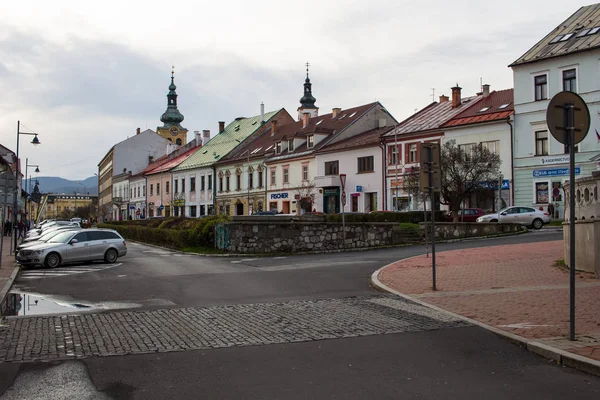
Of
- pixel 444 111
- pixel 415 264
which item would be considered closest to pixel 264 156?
pixel 444 111

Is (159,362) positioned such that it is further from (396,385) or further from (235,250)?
(235,250)

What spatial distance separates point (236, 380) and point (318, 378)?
855 millimetres

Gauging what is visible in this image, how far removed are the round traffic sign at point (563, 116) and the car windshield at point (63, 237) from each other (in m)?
18.9

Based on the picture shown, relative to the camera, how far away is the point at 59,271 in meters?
19.9

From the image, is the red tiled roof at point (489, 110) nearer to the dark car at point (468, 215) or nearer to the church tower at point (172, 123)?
the dark car at point (468, 215)

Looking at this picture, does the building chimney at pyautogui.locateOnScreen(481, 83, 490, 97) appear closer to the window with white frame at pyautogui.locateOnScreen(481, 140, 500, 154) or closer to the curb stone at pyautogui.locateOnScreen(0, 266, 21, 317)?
the window with white frame at pyautogui.locateOnScreen(481, 140, 500, 154)

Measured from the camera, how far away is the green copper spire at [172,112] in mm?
109125

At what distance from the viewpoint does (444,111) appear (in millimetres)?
51062

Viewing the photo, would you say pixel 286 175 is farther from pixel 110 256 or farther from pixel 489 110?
pixel 110 256

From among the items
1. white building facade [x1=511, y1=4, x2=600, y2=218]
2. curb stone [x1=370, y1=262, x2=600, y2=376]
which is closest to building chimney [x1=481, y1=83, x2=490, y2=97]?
white building facade [x1=511, y1=4, x2=600, y2=218]

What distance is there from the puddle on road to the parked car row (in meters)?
8.57

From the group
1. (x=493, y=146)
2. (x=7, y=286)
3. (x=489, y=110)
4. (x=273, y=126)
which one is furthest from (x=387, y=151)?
(x=7, y=286)

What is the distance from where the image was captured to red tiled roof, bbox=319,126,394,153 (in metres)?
52.1

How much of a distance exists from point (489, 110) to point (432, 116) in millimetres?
6102
